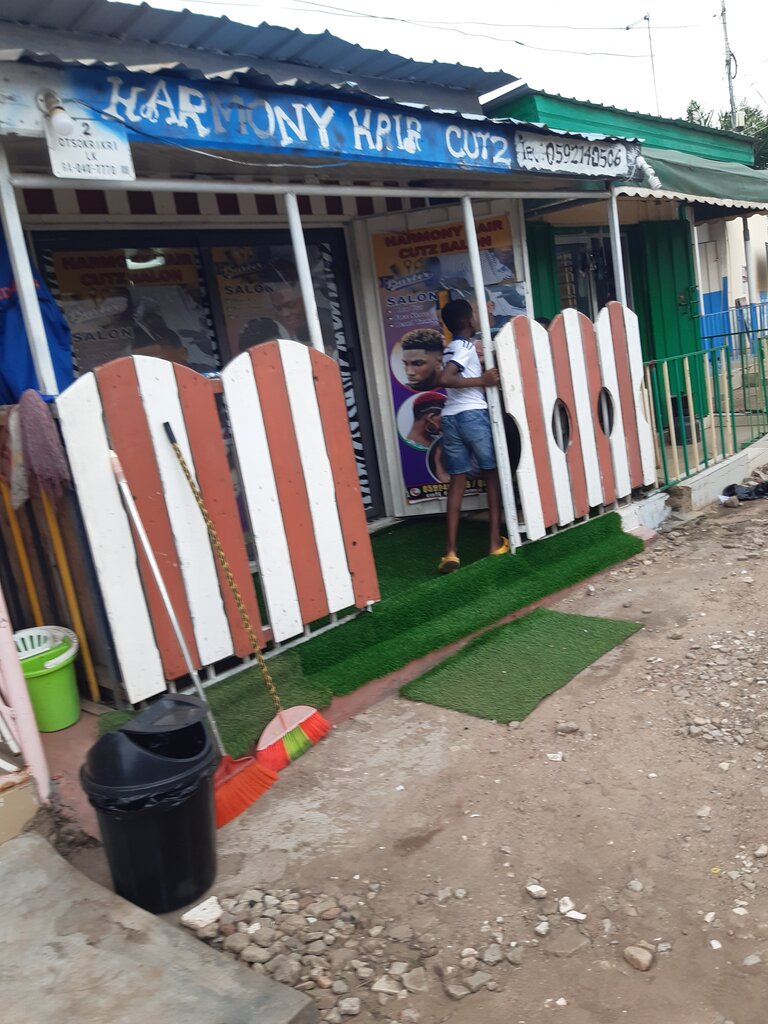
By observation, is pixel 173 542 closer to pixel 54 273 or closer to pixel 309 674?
pixel 309 674

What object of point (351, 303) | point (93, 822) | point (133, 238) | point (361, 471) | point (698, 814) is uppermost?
point (133, 238)

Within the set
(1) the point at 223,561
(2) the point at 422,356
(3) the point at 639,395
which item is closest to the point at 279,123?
(1) the point at 223,561

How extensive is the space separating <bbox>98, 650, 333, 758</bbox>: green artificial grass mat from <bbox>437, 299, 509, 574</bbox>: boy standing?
1.48 metres

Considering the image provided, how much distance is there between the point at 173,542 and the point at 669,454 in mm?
6150

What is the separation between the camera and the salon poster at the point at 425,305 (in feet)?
20.7

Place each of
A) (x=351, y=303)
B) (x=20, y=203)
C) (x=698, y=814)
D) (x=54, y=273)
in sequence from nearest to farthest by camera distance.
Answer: (x=698, y=814)
(x=20, y=203)
(x=54, y=273)
(x=351, y=303)

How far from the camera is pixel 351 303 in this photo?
6555 mm

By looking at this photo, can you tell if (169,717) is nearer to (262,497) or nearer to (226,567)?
(226,567)

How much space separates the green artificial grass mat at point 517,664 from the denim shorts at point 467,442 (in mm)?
1056

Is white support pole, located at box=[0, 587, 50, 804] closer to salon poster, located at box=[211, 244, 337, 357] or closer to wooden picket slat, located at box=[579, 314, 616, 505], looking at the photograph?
salon poster, located at box=[211, 244, 337, 357]

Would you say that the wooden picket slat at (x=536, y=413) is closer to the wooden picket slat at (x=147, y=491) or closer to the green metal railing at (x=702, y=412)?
the green metal railing at (x=702, y=412)

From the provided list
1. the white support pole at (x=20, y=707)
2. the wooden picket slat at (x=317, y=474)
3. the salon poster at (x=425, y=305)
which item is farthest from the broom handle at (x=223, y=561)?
the salon poster at (x=425, y=305)

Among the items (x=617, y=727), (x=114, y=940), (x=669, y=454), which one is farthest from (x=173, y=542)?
(x=669, y=454)

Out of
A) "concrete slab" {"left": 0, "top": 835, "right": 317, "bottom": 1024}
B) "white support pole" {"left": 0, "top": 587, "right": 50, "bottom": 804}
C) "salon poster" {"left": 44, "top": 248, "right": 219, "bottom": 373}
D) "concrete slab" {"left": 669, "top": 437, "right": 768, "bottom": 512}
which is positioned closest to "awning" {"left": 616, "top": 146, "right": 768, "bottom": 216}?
"concrete slab" {"left": 669, "top": 437, "right": 768, "bottom": 512}
